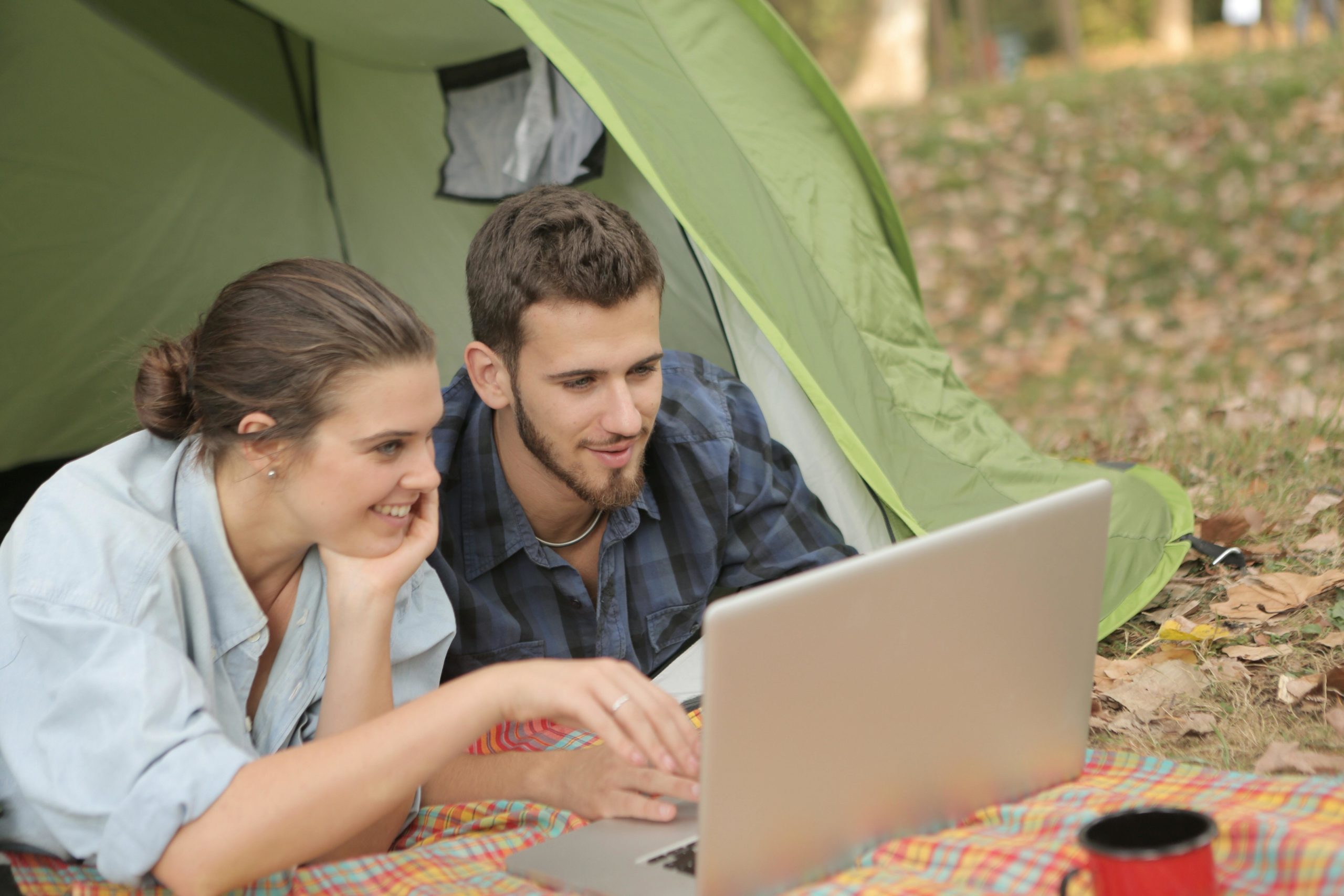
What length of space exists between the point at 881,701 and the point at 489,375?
1016mm

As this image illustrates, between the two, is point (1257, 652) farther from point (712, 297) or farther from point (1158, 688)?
point (712, 297)

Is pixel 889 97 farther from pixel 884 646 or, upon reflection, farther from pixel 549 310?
pixel 884 646

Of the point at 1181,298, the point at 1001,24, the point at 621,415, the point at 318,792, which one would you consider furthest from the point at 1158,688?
the point at 1001,24

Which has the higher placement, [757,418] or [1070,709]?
[757,418]

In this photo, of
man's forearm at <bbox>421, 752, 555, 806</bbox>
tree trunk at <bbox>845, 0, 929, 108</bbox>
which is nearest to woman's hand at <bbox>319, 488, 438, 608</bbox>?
man's forearm at <bbox>421, 752, 555, 806</bbox>

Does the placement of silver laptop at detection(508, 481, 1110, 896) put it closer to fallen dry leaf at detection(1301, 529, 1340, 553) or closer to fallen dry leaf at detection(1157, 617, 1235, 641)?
fallen dry leaf at detection(1157, 617, 1235, 641)

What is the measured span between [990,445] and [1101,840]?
151 cm

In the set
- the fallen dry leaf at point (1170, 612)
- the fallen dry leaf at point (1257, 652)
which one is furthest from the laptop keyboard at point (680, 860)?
the fallen dry leaf at point (1170, 612)

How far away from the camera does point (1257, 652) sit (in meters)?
1.99

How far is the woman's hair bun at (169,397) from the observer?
5.05 feet

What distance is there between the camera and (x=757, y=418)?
2.24 meters

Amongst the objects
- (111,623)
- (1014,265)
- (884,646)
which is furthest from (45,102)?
(1014,265)

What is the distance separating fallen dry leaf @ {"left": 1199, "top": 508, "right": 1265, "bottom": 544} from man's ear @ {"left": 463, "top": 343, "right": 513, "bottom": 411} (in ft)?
4.42

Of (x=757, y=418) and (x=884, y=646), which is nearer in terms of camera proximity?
(x=884, y=646)
